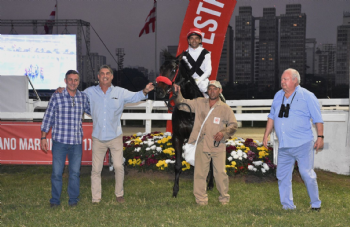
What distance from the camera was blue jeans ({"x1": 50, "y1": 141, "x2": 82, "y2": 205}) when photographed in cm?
514

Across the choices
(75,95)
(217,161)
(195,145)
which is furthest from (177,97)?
(75,95)

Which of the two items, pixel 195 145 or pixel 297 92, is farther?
pixel 195 145

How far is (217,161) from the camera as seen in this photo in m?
5.13

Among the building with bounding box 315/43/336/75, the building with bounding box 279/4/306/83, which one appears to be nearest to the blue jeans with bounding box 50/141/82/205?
the building with bounding box 315/43/336/75

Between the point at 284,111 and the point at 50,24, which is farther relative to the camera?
the point at 50,24

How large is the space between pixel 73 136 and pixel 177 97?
5.35 feet

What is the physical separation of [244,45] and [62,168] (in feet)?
327

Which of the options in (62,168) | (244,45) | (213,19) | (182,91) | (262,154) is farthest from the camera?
(244,45)

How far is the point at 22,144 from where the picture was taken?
759 cm

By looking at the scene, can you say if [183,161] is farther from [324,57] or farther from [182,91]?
[324,57]

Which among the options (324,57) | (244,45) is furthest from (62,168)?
(244,45)

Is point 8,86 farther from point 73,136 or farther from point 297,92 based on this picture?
point 297,92

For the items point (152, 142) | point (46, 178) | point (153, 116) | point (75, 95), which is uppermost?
point (75, 95)

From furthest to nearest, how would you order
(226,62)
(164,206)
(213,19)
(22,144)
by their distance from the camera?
(226,62)
(213,19)
(22,144)
(164,206)
